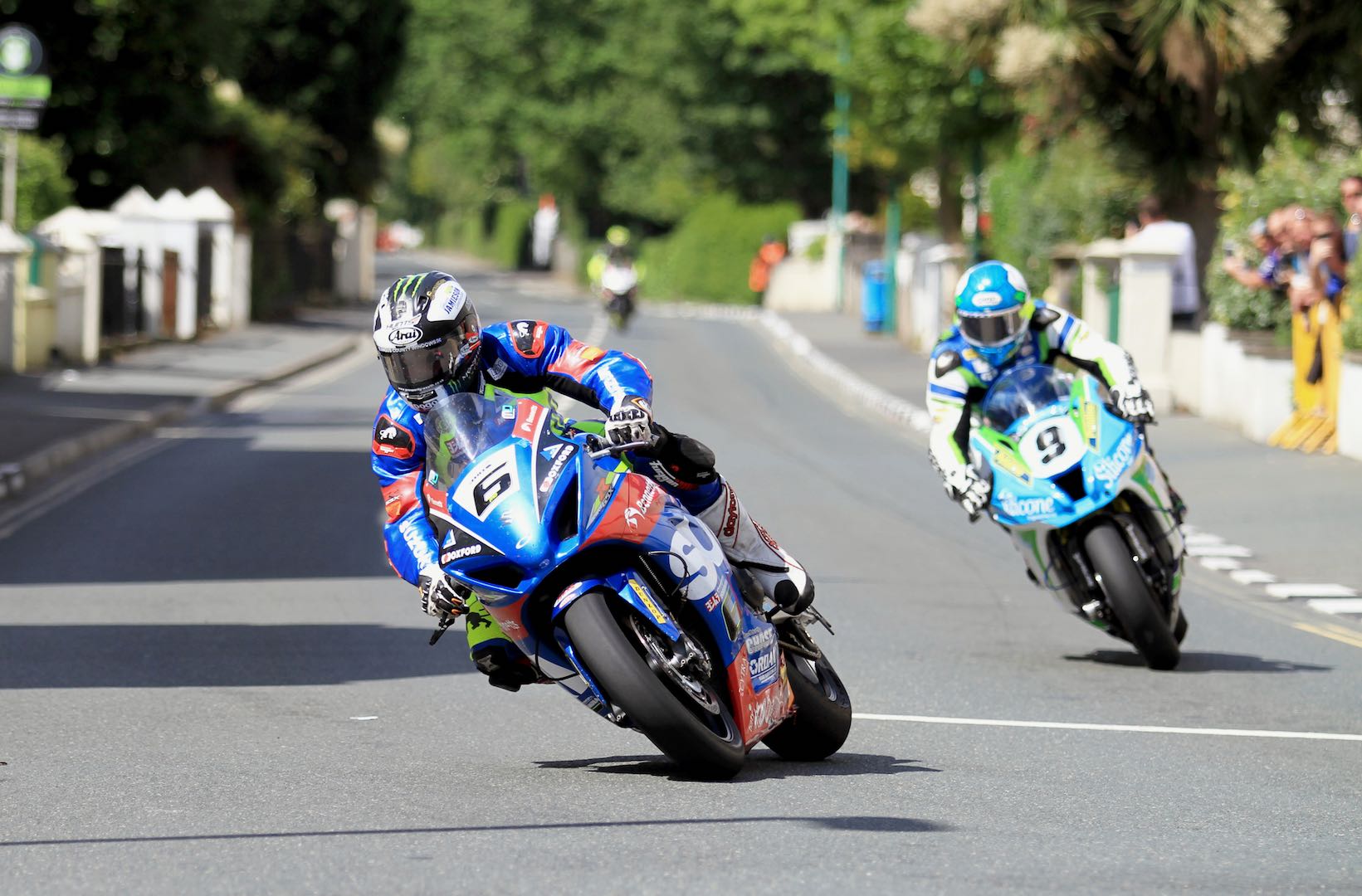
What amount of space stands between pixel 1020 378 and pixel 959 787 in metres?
3.65

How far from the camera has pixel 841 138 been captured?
4812cm

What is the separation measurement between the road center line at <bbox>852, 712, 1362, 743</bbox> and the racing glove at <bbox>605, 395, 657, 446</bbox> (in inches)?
80.8

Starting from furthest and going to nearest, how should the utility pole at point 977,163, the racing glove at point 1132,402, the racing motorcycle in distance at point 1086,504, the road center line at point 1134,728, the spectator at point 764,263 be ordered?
the spectator at point 764,263 → the utility pole at point 977,163 → the racing glove at point 1132,402 → the racing motorcycle in distance at point 1086,504 → the road center line at point 1134,728

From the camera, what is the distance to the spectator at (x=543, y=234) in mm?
97375

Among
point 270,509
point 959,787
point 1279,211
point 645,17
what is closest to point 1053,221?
point 1279,211

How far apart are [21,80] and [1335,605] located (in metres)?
17.8

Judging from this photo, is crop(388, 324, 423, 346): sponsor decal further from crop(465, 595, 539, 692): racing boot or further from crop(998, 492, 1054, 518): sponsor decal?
crop(998, 492, 1054, 518): sponsor decal

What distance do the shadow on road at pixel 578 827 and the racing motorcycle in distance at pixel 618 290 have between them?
37779 millimetres

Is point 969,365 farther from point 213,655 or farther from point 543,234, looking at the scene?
point 543,234

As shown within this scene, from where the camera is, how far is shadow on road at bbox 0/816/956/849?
5.90m

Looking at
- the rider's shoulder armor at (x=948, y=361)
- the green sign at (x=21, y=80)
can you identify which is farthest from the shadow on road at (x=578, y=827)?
the green sign at (x=21, y=80)

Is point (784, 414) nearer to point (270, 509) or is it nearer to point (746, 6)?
point (270, 509)

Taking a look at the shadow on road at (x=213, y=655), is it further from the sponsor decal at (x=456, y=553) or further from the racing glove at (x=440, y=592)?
the sponsor decal at (x=456, y=553)

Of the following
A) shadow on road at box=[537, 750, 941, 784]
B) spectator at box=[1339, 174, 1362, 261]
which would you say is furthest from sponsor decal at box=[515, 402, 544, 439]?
spectator at box=[1339, 174, 1362, 261]
